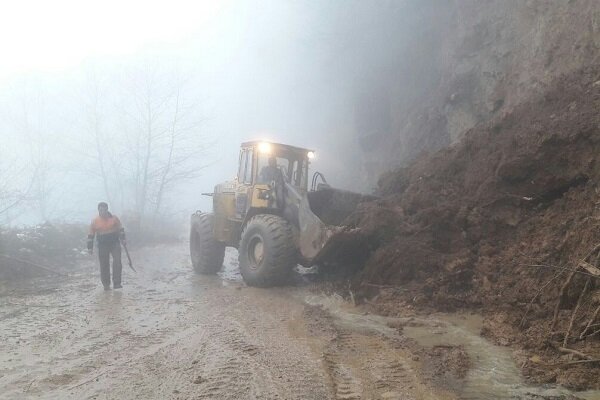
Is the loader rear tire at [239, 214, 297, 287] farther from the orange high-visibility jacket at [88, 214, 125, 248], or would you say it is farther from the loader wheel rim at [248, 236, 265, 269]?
the orange high-visibility jacket at [88, 214, 125, 248]

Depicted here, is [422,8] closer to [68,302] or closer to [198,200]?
[68,302]

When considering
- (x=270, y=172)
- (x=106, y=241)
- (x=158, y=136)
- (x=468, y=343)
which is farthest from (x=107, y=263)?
(x=158, y=136)

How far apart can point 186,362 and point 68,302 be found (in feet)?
13.2

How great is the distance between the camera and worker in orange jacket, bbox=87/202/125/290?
8.25 metres

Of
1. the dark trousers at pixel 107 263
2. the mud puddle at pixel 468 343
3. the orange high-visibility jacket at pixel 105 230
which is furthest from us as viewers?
the orange high-visibility jacket at pixel 105 230

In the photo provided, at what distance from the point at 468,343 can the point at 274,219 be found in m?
4.20

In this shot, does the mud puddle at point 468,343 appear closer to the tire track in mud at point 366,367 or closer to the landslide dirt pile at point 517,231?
the landslide dirt pile at point 517,231

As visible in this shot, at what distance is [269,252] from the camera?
287 inches

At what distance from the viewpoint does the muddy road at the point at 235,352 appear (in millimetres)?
3248

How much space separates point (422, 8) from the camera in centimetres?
1950

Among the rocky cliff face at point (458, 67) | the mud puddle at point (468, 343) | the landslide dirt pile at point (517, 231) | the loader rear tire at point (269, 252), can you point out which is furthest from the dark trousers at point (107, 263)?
the rocky cliff face at point (458, 67)

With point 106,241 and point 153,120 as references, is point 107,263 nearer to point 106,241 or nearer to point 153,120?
point 106,241

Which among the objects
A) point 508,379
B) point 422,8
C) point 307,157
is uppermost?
point 422,8

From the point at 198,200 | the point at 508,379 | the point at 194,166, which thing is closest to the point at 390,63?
the point at 194,166
